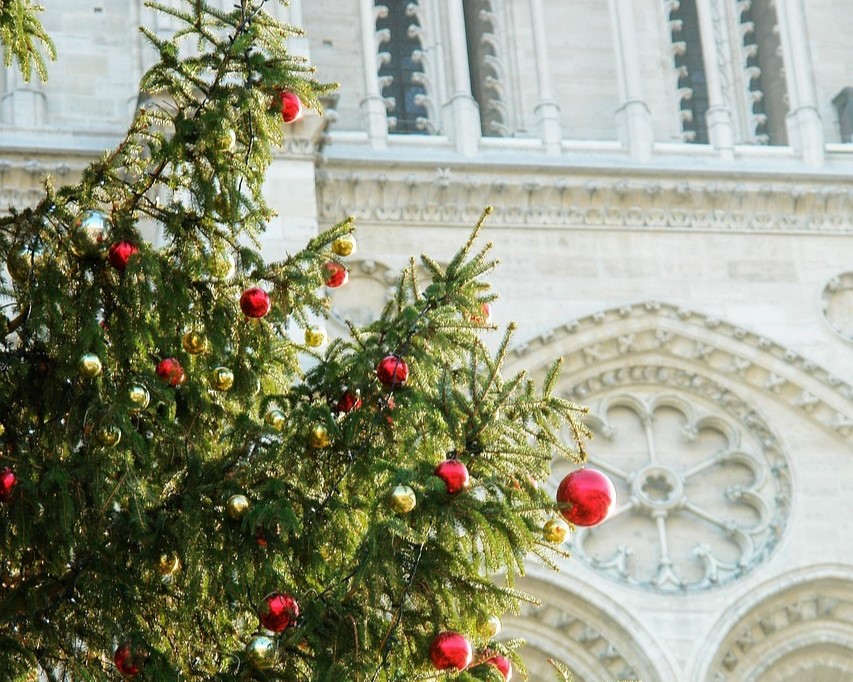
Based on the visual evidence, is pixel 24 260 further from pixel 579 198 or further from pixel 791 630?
pixel 791 630

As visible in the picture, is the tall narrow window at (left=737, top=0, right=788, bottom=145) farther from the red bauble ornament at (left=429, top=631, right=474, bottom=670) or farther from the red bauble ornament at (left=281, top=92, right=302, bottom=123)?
the red bauble ornament at (left=429, top=631, right=474, bottom=670)

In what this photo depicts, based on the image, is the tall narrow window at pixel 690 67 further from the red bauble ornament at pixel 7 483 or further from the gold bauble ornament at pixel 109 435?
the red bauble ornament at pixel 7 483

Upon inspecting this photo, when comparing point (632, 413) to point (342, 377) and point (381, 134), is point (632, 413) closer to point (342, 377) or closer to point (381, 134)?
point (381, 134)

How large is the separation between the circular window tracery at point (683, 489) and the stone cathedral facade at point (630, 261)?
2 centimetres

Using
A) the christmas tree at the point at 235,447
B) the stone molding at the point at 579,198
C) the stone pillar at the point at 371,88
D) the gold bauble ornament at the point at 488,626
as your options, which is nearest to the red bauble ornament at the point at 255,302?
the christmas tree at the point at 235,447

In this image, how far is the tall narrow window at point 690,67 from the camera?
46.2ft

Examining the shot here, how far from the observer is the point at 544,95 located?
13.6 meters

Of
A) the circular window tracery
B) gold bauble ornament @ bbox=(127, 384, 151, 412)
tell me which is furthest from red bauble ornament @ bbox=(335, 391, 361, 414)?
the circular window tracery

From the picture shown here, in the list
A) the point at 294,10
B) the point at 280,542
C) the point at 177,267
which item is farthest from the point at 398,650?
the point at 294,10

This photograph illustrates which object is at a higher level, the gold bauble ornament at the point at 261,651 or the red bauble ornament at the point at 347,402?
the red bauble ornament at the point at 347,402

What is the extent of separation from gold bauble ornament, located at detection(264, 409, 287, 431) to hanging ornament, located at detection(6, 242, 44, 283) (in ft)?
2.83

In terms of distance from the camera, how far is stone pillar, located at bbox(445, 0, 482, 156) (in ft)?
43.0

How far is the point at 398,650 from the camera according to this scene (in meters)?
6.14

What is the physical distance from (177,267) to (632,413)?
21.0 ft
